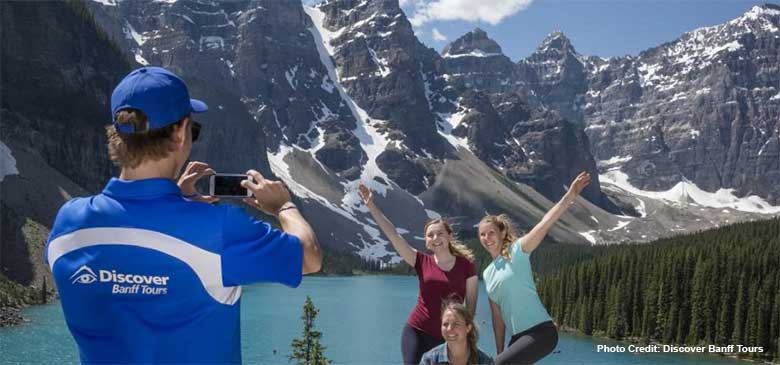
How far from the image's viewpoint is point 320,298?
12450 centimetres

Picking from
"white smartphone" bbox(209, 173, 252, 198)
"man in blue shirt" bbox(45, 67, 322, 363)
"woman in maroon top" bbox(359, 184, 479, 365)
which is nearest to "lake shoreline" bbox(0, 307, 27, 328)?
"woman in maroon top" bbox(359, 184, 479, 365)

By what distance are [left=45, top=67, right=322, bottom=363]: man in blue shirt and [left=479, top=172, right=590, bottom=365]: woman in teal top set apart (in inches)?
210

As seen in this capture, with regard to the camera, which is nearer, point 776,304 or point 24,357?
point 24,357

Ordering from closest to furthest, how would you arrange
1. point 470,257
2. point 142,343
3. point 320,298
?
point 142,343 < point 470,257 < point 320,298

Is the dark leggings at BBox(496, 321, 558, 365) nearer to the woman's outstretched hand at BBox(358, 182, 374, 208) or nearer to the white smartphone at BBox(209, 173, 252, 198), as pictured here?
the woman's outstretched hand at BBox(358, 182, 374, 208)

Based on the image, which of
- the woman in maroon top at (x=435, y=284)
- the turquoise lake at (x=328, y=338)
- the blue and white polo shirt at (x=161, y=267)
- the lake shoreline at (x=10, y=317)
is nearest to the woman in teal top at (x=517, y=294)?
the woman in maroon top at (x=435, y=284)

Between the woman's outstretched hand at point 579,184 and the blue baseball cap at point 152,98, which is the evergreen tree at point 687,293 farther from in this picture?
the blue baseball cap at point 152,98

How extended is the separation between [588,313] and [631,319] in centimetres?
519

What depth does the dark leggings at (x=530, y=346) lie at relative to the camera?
8.47m

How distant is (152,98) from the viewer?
3.68 metres

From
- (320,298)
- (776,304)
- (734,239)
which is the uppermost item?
(734,239)

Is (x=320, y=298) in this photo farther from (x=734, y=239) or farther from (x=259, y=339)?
(x=734, y=239)

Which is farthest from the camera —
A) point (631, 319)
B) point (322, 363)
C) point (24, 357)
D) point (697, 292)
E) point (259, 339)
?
point (631, 319)

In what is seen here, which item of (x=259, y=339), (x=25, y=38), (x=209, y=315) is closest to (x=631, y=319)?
(x=259, y=339)
